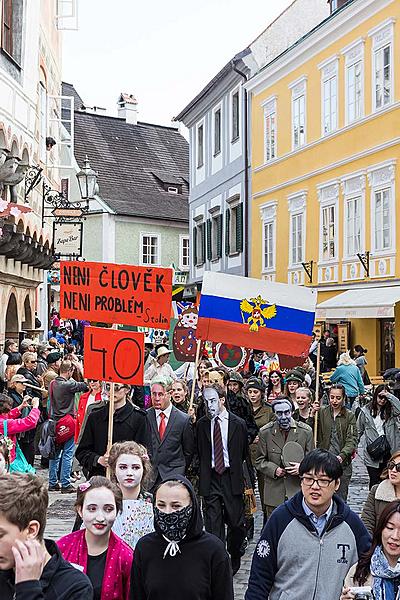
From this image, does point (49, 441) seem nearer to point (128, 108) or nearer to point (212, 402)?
point (212, 402)

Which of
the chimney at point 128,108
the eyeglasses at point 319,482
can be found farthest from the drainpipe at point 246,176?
the eyeglasses at point 319,482

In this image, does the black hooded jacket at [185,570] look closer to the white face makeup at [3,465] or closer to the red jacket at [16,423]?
the white face makeup at [3,465]

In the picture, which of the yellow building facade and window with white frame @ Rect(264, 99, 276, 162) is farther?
window with white frame @ Rect(264, 99, 276, 162)

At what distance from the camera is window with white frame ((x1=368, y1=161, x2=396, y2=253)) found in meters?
22.9

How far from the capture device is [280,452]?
835 cm

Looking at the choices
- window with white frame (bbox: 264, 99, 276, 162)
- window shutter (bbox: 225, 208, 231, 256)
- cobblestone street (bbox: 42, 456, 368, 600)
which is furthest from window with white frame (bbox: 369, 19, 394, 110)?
cobblestone street (bbox: 42, 456, 368, 600)

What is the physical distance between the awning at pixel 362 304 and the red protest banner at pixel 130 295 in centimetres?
1283

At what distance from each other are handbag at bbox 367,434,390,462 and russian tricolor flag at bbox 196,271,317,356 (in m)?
1.50

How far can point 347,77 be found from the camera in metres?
25.2

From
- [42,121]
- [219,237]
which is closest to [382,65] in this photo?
[42,121]

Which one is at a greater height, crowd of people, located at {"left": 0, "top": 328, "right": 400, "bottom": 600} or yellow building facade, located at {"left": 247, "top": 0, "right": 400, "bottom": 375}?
yellow building facade, located at {"left": 247, "top": 0, "right": 400, "bottom": 375}

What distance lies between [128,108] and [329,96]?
30.1 meters

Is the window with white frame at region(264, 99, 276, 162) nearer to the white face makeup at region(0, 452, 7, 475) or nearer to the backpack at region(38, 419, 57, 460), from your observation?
the backpack at region(38, 419, 57, 460)

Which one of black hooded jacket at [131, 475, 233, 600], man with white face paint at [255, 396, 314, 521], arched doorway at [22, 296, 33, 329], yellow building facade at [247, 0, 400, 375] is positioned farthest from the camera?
yellow building facade at [247, 0, 400, 375]
